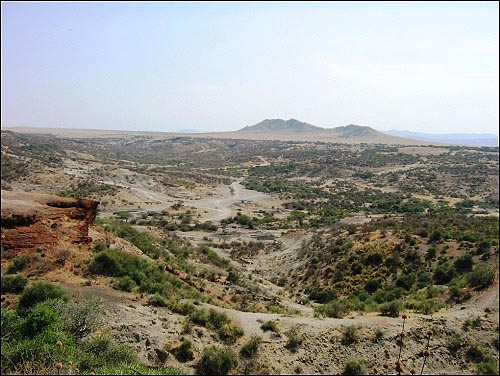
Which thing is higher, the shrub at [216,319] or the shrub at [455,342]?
the shrub at [455,342]

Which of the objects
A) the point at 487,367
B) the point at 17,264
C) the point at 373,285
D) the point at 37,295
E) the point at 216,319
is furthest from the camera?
the point at 373,285

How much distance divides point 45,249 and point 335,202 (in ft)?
193

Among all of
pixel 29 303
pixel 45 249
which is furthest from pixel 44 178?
pixel 29 303

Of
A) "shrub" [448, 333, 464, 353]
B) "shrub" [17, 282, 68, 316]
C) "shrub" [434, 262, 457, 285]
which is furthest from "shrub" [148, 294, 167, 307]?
"shrub" [434, 262, 457, 285]

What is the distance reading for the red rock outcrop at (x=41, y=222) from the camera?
569 inches

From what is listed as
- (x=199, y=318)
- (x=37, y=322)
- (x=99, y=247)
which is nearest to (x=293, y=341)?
(x=199, y=318)

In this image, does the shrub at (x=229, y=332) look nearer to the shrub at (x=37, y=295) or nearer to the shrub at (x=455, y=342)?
the shrub at (x=37, y=295)

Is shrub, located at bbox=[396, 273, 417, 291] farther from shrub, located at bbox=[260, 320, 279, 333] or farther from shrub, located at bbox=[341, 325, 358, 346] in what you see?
Result: shrub, located at bbox=[260, 320, 279, 333]

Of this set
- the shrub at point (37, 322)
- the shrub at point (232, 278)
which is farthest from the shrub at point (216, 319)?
the shrub at point (232, 278)

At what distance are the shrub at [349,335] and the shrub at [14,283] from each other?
36.5ft

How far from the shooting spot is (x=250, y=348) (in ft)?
39.1

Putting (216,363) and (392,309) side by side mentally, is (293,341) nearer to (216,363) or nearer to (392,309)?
(216,363)

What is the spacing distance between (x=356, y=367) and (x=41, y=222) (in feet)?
44.2

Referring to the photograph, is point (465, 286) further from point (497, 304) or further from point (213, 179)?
point (213, 179)
